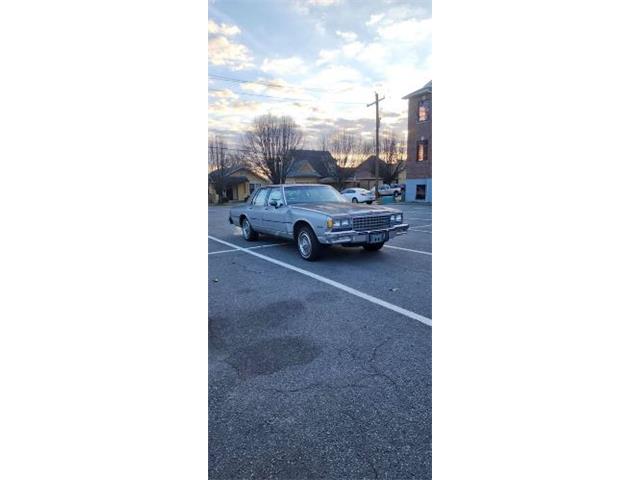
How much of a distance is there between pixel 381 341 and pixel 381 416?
0.96 metres

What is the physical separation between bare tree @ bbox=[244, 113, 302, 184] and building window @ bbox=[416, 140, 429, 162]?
12.0 meters

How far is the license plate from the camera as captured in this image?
225 inches

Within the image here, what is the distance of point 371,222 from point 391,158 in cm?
4004

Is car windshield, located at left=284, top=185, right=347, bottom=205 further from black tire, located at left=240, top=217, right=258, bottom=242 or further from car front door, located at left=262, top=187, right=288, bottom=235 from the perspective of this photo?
black tire, located at left=240, top=217, right=258, bottom=242

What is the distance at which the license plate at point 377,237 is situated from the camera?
5719 millimetres

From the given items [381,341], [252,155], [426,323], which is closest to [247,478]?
[381,341]

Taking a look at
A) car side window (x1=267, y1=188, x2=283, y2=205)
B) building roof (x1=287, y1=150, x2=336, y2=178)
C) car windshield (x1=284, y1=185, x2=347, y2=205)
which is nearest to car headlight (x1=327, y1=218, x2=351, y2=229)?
car windshield (x1=284, y1=185, x2=347, y2=205)

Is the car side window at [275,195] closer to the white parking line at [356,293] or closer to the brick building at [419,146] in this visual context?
the white parking line at [356,293]

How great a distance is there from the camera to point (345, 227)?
5570mm

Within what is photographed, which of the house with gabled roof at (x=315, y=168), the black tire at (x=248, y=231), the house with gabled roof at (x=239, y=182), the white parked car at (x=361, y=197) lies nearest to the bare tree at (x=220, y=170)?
the house with gabled roof at (x=239, y=182)

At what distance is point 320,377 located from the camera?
7.71 ft

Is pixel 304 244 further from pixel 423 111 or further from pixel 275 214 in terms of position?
pixel 423 111

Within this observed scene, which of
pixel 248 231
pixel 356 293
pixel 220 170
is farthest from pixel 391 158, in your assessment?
pixel 356 293
